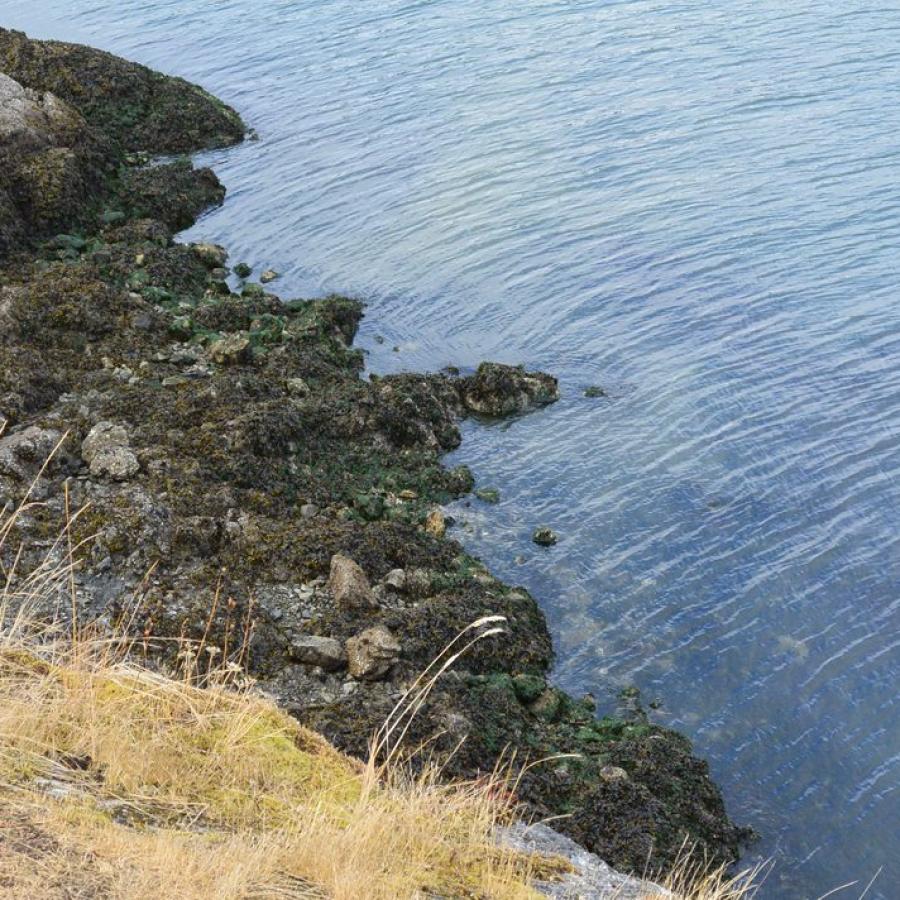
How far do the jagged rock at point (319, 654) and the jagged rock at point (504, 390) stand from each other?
689cm

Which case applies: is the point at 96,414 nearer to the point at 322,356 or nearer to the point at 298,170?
the point at 322,356

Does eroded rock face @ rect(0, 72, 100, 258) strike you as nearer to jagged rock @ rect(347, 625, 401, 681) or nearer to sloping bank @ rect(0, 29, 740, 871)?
sloping bank @ rect(0, 29, 740, 871)

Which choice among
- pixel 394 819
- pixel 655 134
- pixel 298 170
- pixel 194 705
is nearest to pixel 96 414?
pixel 194 705

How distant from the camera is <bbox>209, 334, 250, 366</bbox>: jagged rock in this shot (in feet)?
55.7

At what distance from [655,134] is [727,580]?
15068mm

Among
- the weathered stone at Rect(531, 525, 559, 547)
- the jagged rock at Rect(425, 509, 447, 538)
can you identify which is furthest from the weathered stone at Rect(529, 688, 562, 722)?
the jagged rock at Rect(425, 509, 447, 538)

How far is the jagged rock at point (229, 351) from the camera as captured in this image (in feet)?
55.7

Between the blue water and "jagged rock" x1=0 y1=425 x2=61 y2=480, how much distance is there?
5094 millimetres

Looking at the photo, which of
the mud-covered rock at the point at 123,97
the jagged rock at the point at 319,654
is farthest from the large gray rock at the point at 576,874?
the mud-covered rock at the point at 123,97

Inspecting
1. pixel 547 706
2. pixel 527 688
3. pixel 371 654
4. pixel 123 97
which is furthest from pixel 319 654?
pixel 123 97

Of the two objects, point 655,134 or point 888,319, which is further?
point 655,134

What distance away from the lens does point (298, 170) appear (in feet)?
88.3

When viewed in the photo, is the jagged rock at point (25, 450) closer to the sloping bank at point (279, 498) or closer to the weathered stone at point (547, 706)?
the sloping bank at point (279, 498)

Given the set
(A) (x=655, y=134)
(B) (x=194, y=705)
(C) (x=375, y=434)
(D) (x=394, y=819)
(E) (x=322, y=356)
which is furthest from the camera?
(A) (x=655, y=134)
